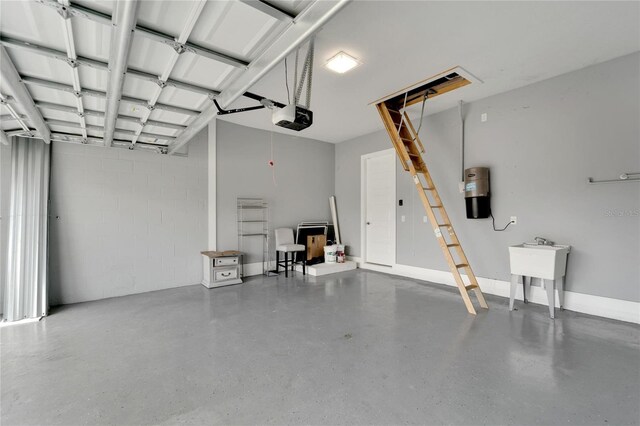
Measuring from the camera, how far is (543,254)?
3.32 meters

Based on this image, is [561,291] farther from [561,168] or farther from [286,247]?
[286,247]

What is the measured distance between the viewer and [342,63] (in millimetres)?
3195

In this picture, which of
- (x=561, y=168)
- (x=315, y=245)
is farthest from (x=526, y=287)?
(x=315, y=245)

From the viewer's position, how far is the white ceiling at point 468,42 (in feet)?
7.97

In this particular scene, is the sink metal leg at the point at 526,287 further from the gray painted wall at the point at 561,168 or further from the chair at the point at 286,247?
the chair at the point at 286,247

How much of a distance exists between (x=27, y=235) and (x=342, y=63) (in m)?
4.42

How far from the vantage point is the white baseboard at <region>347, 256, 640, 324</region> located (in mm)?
3204

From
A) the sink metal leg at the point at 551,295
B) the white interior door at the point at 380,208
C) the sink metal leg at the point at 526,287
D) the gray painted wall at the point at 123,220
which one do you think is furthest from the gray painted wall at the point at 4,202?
the sink metal leg at the point at 526,287

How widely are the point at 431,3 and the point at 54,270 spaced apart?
216 inches

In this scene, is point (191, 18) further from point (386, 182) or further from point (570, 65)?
point (386, 182)

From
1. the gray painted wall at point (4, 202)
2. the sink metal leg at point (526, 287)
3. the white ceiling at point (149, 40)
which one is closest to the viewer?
the white ceiling at point (149, 40)

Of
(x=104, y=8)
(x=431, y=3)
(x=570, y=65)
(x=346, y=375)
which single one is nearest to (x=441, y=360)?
(x=346, y=375)

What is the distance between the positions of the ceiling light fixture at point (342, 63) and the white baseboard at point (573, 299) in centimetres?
366

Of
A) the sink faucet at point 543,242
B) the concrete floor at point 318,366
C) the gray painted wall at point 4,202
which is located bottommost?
the concrete floor at point 318,366
